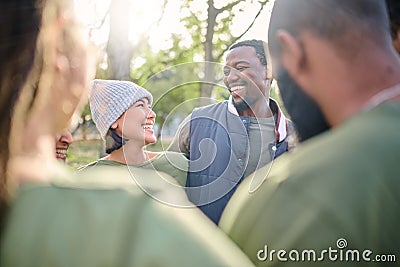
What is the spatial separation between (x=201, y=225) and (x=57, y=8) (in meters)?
0.23

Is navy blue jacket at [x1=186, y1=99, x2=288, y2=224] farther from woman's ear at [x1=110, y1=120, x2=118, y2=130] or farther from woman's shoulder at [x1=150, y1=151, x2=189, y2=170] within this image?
woman's ear at [x1=110, y1=120, x2=118, y2=130]

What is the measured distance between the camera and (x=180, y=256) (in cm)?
39

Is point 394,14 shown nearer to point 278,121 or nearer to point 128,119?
point 278,121

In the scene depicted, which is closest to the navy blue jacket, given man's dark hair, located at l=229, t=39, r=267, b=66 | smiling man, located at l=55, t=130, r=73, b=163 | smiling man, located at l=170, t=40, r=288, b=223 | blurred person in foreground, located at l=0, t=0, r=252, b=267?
smiling man, located at l=170, t=40, r=288, b=223

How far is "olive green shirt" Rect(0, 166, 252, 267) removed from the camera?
0.39 m

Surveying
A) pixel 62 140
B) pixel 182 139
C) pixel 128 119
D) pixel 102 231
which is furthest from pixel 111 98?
pixel 102 231

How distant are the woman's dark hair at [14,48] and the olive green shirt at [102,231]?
75 millimetres

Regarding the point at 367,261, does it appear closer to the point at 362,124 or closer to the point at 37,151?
the point at 362,124

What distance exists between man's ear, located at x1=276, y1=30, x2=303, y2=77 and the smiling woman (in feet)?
1.09

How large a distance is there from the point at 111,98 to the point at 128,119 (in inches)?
2.4

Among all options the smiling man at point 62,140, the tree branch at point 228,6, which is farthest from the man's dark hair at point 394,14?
the smiling man at point 62,140

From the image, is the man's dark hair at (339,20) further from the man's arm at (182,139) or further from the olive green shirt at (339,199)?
the man's arm at (182,139)

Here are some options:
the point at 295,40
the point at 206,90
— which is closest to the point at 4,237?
the point at 295,40

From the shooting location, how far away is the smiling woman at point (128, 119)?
1.07 meters
